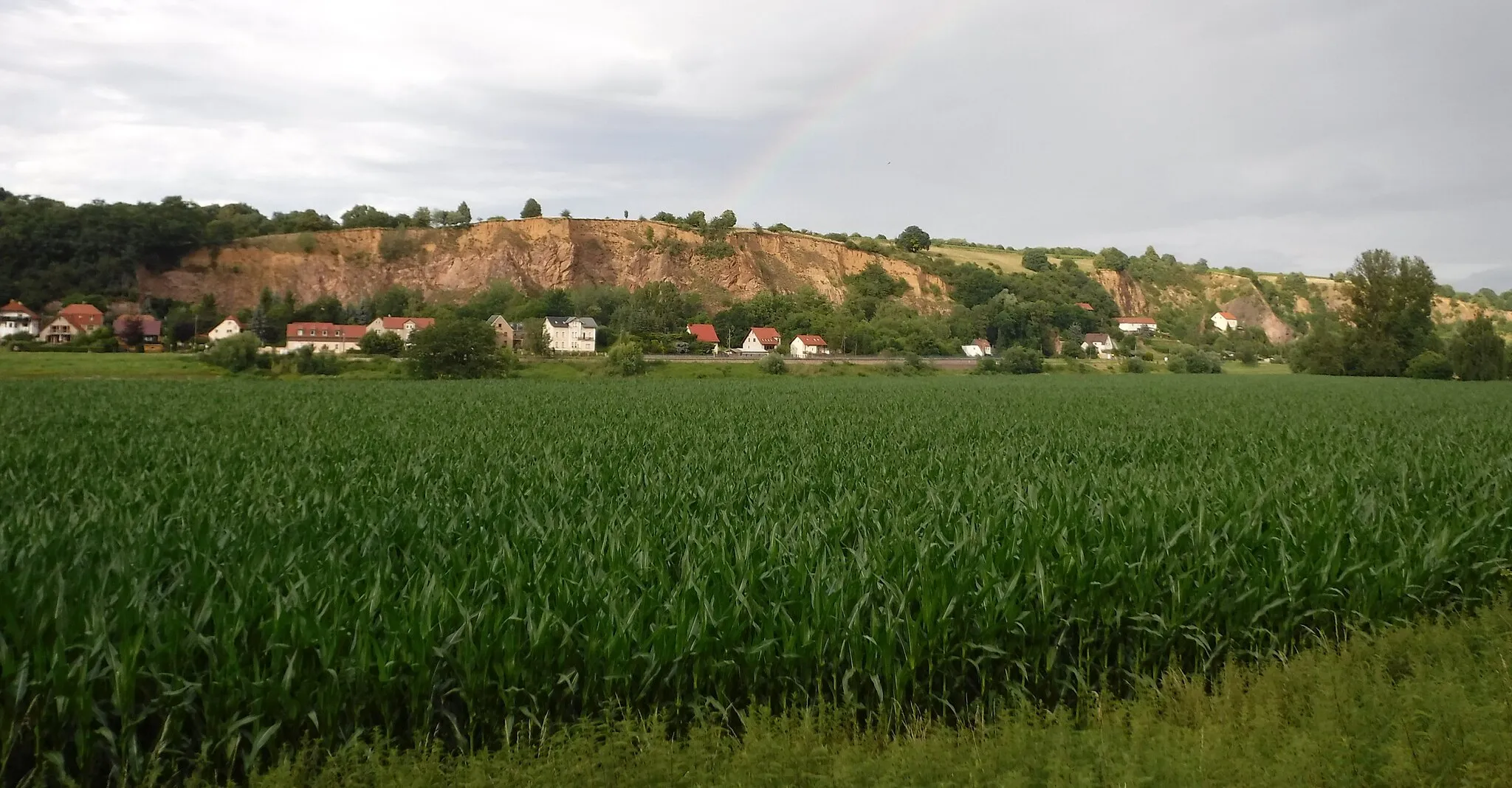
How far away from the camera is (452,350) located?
59.5m

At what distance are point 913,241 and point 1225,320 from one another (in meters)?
62.6

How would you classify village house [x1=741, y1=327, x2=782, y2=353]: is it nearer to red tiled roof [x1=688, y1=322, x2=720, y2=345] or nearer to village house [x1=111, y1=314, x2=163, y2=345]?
red tiled roof [x1=688, y1=322, x2=720, y2=345]

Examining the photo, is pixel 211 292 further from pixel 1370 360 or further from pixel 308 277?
pixel 1370 360

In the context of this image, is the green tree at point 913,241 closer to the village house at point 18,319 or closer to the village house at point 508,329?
the village house at point 508,329

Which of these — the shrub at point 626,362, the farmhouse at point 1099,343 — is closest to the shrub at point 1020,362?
the farmhouse at point 1099,343

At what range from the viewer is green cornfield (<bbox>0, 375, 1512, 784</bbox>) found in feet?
15.6

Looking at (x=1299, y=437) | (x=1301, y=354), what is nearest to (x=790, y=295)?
(x=1301, y=354)

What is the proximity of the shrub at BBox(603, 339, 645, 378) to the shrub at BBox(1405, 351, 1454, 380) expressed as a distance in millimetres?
60775

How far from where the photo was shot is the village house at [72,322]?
9150cm

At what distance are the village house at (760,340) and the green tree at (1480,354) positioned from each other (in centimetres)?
6872

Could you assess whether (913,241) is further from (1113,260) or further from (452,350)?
(452,350)

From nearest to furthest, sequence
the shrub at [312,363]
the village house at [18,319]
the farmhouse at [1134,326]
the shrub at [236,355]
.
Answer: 1. the shrub at [236,355]
2. the shrub at [312,363]
3. the village house at [18,319]
4. the farmhouse at [1134,326]

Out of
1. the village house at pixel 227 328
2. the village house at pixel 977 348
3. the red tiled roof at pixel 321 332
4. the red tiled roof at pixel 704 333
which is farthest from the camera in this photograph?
the village house at pixel 977 348

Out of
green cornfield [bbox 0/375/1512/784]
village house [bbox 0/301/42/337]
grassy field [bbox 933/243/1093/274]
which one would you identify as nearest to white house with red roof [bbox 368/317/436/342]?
village house [bbox 0/301/42/337]
